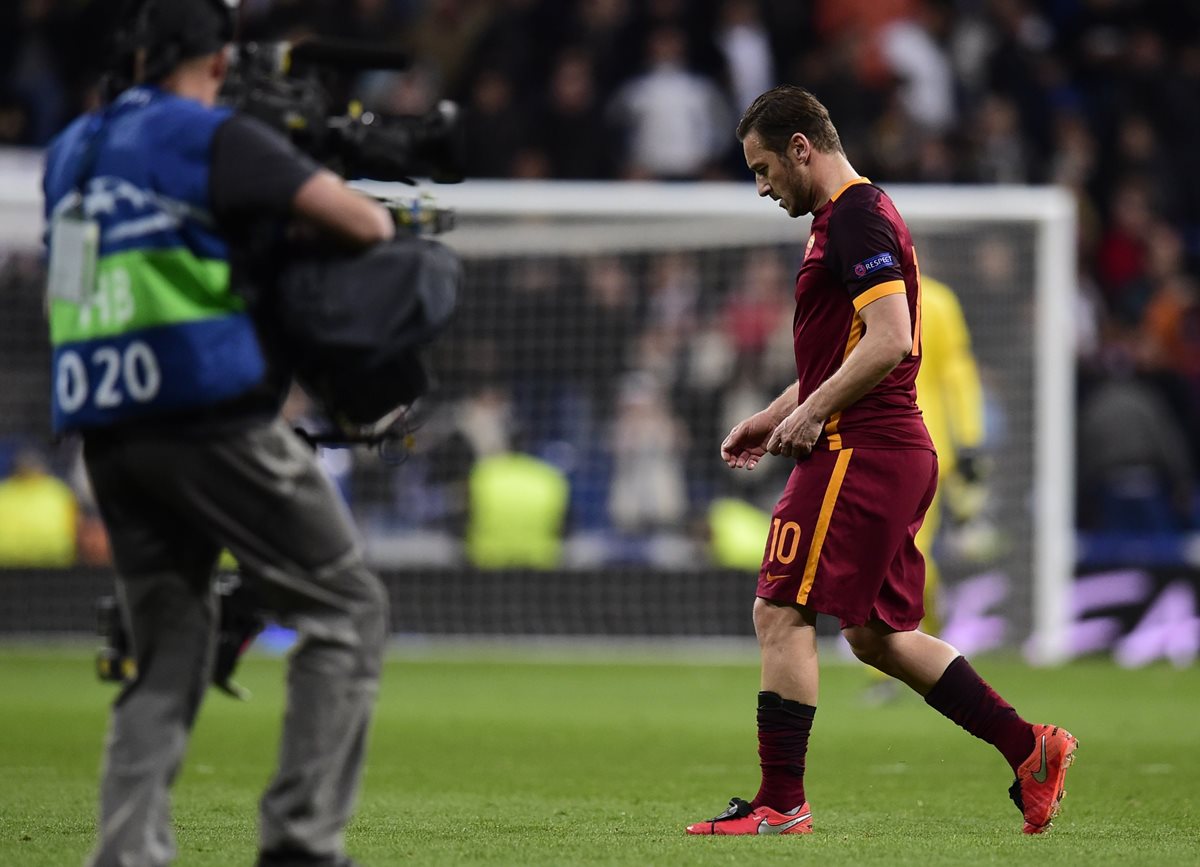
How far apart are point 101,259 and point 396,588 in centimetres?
1053

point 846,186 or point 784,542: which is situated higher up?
point 846,186

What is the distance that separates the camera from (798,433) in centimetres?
547

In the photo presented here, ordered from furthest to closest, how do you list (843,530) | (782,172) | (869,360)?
(782,172), (843,530), (869,360)

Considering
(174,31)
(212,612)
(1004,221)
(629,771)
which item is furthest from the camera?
(1004,221)

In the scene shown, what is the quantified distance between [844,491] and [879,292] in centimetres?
57

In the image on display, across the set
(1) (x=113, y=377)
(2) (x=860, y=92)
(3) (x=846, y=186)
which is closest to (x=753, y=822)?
(3) (x=846, y=186)

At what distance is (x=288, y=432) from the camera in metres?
4.12

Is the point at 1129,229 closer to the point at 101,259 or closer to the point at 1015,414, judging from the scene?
the point at 1015,414

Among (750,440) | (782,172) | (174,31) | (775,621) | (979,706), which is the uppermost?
(174,31)

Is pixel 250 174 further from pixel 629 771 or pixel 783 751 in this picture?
pixel 629 771

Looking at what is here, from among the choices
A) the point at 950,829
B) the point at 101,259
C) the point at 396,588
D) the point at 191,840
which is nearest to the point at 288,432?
the point at 101,259

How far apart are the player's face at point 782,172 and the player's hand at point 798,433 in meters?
0.58

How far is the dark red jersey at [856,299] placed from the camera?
539 centimetres

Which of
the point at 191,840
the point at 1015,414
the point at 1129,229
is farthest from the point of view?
the point at 1129,229
